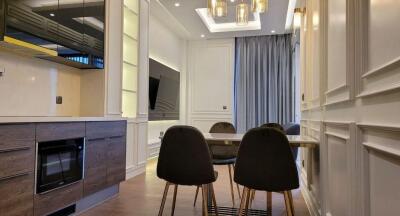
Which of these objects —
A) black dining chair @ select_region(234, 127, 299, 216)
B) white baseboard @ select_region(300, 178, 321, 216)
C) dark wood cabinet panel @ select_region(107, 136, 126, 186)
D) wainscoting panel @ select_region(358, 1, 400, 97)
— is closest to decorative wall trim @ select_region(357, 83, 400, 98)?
wainscoting panel @ select_region(358, 1, 400, 97)

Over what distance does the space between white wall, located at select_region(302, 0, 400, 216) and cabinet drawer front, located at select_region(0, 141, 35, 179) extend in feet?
7.05

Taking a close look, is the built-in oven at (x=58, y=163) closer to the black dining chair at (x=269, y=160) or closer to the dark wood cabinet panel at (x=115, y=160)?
the dark wood cabinet panel at (x=115, y=160)

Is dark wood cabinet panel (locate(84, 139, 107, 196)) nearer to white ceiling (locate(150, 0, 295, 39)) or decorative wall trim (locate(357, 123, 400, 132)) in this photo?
decorative wall trim (locate(357, 123, 400, 132))

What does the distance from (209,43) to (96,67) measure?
453 cm

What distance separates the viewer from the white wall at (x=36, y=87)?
2750 mm

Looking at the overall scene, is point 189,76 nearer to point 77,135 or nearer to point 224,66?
point 224,66

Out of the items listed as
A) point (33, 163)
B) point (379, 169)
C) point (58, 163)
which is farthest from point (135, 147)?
point (379, 169)

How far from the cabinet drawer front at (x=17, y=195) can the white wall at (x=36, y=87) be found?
0.89m

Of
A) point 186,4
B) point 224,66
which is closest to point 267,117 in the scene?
point 224,66

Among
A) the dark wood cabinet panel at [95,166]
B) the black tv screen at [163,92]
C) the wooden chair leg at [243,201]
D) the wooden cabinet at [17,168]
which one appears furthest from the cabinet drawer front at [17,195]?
the black tv screen at [163,92]

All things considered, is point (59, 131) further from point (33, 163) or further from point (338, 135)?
point (338, 135)

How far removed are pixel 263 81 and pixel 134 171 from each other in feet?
13.8

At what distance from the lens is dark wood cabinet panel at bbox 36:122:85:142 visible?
2.29 meters

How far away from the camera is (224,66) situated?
25.1 ft
